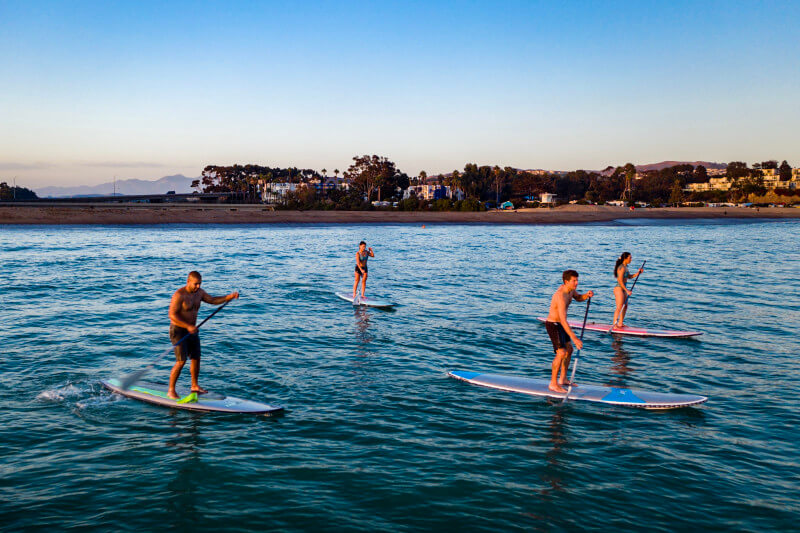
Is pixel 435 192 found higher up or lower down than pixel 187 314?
higher up

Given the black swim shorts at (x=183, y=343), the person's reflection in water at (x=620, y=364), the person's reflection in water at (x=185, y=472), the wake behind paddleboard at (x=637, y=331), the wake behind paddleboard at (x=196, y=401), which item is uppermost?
the black swim shorts at (x=183, y=343)

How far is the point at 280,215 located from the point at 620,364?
8158cm

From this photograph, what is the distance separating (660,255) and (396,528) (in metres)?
42.1

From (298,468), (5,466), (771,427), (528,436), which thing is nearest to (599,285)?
(771,427)

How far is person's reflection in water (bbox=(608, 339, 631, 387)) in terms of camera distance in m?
12.2

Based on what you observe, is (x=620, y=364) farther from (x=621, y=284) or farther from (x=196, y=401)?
(x=196, y=401)

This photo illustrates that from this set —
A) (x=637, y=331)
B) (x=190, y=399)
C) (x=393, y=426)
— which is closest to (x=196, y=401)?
(x=190, y=399)

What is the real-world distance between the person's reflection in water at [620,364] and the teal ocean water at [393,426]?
0.14m

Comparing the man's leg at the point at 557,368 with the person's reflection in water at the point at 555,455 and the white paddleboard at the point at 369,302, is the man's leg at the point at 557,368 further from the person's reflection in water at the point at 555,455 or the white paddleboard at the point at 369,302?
the white paddleboard at the point at 369,302

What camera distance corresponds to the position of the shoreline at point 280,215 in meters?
77.0

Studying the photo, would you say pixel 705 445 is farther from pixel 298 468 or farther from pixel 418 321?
pixel 418 321

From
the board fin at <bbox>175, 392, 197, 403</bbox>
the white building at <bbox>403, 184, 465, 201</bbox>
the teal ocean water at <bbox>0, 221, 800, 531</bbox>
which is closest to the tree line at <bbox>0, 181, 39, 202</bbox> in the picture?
the white building at <bbox>403, 184, 465, 201</bbox>

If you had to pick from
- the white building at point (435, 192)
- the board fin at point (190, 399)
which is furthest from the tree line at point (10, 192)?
the board fin at point (190, 399)

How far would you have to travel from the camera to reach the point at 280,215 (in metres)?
90.4
